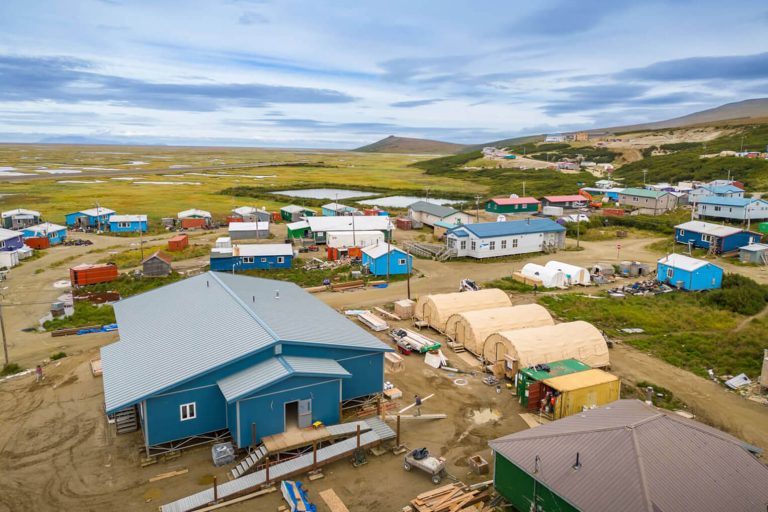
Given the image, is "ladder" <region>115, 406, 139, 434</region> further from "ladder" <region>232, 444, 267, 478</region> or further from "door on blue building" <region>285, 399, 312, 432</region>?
"door on blue building" <region>285, 399, 312, 432</region>

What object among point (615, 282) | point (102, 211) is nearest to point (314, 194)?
point (102, 211)

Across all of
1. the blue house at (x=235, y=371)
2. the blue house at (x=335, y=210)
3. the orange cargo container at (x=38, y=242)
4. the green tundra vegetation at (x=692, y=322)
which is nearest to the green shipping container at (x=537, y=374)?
the blue house at (x=235, y=371)

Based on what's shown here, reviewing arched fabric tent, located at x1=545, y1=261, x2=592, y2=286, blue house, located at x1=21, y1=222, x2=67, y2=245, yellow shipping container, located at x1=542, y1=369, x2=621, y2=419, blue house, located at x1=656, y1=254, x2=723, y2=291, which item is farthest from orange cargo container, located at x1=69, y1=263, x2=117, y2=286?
blue house, located at x1=656, y1=254, x2=723, y2=291

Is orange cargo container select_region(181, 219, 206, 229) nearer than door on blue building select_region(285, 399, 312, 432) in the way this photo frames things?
No

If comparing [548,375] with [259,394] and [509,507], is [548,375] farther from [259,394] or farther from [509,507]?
[259,394]

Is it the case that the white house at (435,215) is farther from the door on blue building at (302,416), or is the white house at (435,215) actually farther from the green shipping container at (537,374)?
the door on blue building at (302,416)

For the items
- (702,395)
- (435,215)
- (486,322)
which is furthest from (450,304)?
(435,215)
